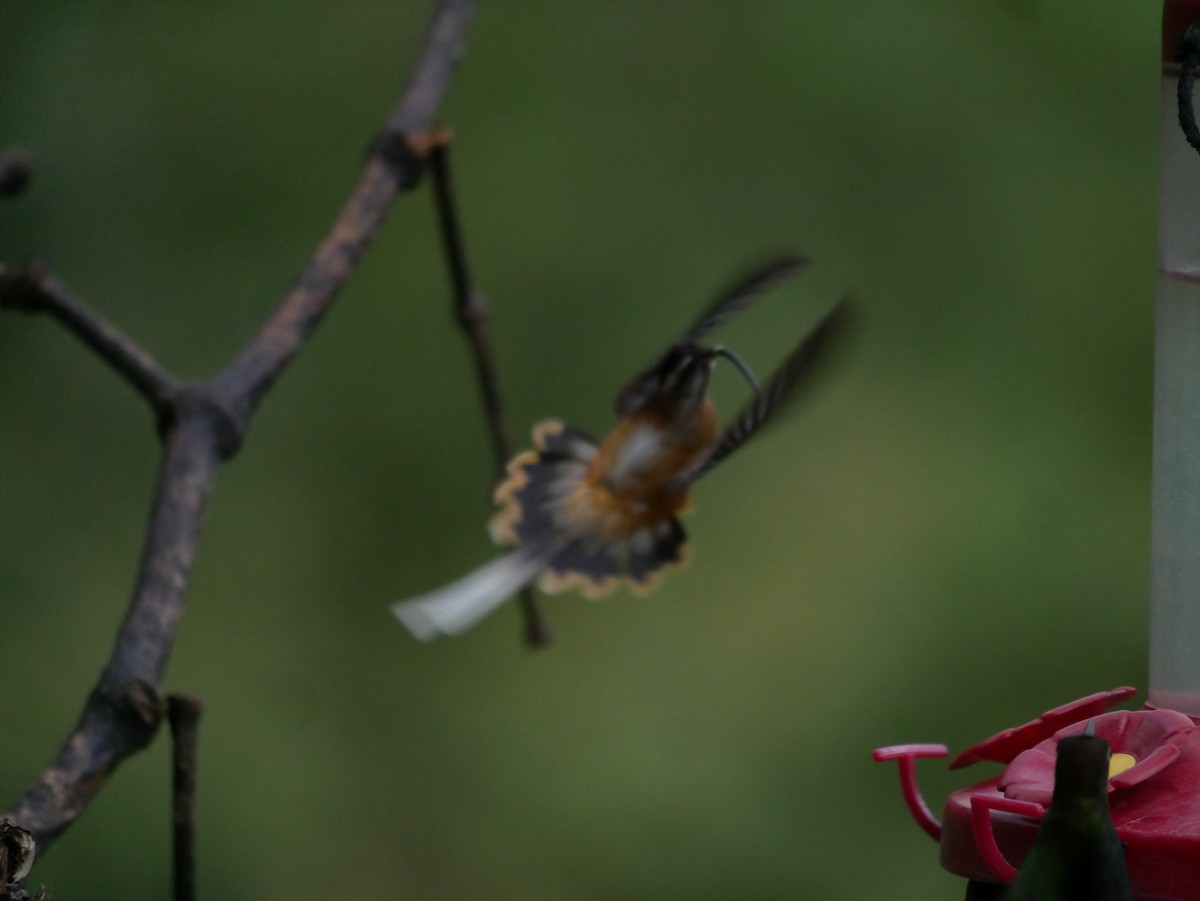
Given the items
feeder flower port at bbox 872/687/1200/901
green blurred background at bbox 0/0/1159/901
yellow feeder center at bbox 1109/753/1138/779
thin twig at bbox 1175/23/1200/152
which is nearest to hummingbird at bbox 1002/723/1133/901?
feeder flower port at bbox 872/687/1200/901

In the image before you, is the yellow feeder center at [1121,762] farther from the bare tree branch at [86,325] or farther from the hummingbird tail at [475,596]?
the bare tree branch at [86,325]

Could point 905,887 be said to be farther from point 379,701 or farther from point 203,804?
point 203,804

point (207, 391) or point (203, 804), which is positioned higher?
point (207, 391)

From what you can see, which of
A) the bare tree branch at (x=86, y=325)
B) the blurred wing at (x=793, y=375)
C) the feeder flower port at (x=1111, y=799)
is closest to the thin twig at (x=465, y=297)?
the blurred wing at (x=793, y=375)

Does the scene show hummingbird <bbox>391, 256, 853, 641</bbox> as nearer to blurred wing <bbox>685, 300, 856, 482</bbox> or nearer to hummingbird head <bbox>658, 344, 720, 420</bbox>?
hummingbird head <bbox>658, 344, 720, 420</bbox>

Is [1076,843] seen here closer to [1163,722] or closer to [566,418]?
[1163,722]

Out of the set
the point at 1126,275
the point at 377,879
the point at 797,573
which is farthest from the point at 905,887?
the point at 1126,275
